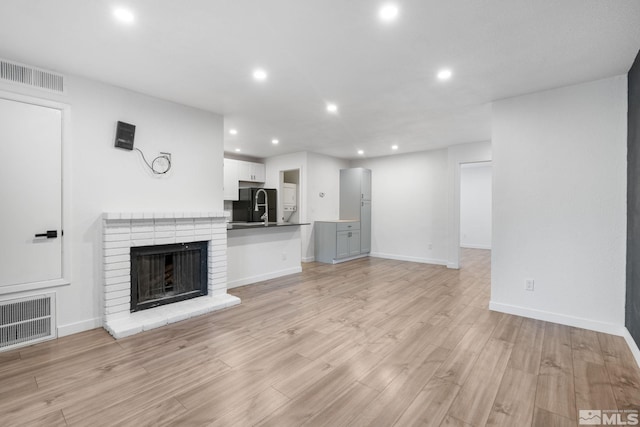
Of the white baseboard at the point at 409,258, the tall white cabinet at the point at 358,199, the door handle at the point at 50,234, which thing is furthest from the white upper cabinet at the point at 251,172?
the door handle at the point at 50,234

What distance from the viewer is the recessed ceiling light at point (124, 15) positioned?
193 centimetres

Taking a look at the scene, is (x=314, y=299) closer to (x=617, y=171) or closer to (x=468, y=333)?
(x=468, y=333)

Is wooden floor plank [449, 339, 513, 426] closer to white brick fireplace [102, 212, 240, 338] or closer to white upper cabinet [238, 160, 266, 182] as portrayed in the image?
white brick fireplace [102, 212, 240, 338]

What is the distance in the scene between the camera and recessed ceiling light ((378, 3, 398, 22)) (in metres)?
1.87

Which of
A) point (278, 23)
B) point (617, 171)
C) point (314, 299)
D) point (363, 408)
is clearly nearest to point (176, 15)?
point (278, 23)

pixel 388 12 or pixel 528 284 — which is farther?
pixel 528 284

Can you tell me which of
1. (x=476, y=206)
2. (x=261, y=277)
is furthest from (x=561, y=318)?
(x=476, y=206)

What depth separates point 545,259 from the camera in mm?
3162

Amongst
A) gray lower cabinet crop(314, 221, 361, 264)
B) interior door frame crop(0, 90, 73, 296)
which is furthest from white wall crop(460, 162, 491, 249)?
interior door frame crop(0, 90, 73, 296)

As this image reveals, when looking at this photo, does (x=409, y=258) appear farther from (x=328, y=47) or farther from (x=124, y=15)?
(x=124, y=15)

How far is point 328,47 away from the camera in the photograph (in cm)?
237

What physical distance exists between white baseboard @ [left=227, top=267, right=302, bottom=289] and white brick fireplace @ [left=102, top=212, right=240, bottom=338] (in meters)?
0.62

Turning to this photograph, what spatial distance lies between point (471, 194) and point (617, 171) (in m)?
6.42

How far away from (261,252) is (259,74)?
9.57ft
